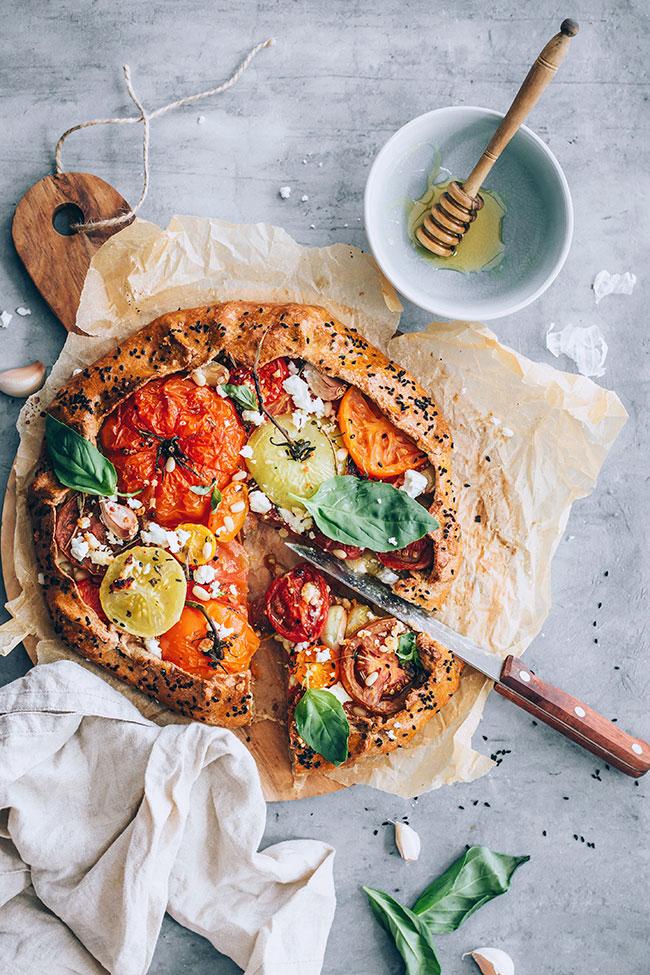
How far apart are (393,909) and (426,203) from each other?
2.84 m

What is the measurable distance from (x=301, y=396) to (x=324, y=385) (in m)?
0.10

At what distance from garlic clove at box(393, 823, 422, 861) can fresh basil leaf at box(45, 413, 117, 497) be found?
1798 mm

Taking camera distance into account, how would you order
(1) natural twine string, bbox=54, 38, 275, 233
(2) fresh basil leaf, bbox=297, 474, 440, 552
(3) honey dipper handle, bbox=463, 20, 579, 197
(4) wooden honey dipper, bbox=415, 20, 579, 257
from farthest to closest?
(1) natural twine string, bbox=54, 38, 275, 233
(2) fresh basil leaf, bbox=297, 474, 440, 552
(4) wooden honey dipper, bbox=415, 20, 579, 257
(3) honey dipper handle, bbox=463, 20, 579, 197

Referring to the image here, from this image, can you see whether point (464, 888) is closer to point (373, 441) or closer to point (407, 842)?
point (407, 842)

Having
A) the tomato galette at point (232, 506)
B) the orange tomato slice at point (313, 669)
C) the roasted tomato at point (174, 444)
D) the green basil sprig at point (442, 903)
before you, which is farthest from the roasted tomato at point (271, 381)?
the green basil sprig at point (442, 903)

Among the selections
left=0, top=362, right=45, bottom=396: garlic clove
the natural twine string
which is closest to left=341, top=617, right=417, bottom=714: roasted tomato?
left=0, top=362, right=45, bottom=396: garlic clove

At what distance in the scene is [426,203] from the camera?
300 centimetres

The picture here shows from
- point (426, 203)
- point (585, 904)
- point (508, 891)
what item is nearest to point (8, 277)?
point (426, 203)

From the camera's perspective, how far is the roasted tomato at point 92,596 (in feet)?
9.52

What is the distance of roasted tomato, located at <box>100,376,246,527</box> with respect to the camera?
9.41 ft

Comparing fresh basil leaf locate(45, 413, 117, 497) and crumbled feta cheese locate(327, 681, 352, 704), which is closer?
fresh basil leaf locate(45, 413, 117, 497)

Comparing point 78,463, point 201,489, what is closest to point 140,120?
point 78,463

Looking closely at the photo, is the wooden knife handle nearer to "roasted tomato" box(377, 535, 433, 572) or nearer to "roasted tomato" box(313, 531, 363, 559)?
"roasted tomato" box(377, 535, 433, 572)

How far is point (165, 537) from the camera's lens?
2.88 m
